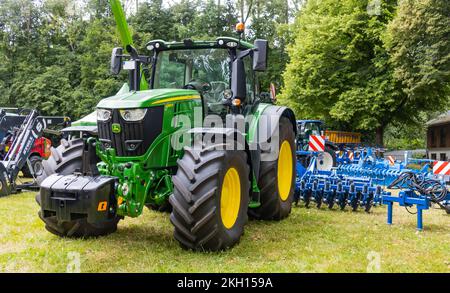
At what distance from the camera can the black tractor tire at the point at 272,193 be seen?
248 inches

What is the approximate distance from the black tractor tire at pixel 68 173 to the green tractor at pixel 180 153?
0.01 metres

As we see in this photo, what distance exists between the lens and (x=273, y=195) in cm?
640

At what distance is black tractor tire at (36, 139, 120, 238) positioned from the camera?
5121 mm

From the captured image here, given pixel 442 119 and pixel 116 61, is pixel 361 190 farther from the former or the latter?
pixel 442 119

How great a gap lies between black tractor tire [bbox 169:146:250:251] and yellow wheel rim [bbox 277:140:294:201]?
218 cm

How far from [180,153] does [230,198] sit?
2.62 ft

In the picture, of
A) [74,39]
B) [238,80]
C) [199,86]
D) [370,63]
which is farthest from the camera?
[74,39]

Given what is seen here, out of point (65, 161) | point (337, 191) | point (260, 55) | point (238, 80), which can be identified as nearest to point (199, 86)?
point (238, 80)

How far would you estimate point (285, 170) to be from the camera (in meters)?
7.16

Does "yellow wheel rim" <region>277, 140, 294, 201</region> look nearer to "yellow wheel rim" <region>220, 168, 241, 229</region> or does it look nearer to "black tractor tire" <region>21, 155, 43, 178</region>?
"yellow wheel rim" <region>220, 168, 241, 229</region>

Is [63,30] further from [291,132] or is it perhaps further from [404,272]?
[404,272]

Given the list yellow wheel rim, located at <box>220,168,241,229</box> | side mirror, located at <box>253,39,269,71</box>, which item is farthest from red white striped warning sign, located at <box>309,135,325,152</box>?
yellow wheel rim, located at <box>220,168,241,229</box>

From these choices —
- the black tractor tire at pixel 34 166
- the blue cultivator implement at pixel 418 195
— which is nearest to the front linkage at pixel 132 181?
the blue cultivator implement at pixel 418 195

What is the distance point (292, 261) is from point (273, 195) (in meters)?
1.75
